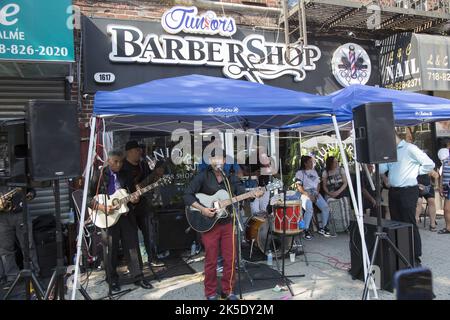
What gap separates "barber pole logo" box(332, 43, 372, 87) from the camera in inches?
343

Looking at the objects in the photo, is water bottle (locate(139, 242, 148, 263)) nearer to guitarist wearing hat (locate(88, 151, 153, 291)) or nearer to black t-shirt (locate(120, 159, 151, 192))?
guitarist wearing hat (locate(88, 151, 153, 291))

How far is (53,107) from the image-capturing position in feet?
11.8

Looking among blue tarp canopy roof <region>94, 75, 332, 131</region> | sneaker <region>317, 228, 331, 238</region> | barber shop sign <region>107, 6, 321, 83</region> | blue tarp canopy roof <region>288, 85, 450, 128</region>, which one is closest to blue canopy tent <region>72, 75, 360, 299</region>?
blue tarp canopy roof <region>94, 75, 332, 131</region>

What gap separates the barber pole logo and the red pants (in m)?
5.77

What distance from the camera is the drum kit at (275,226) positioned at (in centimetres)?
557

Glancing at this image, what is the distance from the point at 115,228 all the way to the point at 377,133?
3414mm

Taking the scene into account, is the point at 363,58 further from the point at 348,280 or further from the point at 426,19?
the point at 348,280

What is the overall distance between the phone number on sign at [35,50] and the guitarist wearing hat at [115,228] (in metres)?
2.01

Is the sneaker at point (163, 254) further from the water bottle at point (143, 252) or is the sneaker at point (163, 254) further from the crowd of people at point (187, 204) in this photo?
the water bottle at point (143, 252)

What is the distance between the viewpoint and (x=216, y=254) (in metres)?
4.26

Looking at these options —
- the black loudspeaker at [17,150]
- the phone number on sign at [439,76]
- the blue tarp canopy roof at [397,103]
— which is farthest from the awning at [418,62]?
the black loudspeaker at [17,150]

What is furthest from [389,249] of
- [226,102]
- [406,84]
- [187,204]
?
[406,84]

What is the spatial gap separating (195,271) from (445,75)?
735 cm

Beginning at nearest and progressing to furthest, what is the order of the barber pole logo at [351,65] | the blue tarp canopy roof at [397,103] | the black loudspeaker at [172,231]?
the blue tarp canopy roof at [397,103] → the black loudspeaker at [172,231] → the barber pole logo at [351,65]
